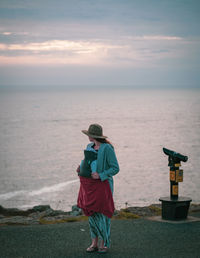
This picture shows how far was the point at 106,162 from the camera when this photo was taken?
6242 millimetres

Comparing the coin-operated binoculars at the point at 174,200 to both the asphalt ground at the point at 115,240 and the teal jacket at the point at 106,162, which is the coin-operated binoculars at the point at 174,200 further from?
the teal jacket at the point at 106,162

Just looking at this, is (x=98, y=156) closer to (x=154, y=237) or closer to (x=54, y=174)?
(x=154, y=237)

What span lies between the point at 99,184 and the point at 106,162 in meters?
0.33

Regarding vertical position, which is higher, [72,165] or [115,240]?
[115,240]

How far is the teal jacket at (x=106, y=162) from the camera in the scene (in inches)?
242

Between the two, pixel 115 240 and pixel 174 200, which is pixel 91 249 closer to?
pixel 115 240

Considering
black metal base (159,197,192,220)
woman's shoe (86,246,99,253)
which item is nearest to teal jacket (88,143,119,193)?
woman's shoe (86,246,99,253)

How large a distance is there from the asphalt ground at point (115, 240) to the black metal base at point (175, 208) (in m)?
0.31

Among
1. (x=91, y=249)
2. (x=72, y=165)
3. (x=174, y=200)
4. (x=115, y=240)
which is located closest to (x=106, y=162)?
(x=91, y=249)

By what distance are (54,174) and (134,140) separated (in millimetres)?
35953

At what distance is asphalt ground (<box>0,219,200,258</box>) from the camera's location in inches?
253

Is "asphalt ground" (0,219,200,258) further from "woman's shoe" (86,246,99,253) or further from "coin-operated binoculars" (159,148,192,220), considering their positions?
"coin-operated binoculars" (159,148,192,220)

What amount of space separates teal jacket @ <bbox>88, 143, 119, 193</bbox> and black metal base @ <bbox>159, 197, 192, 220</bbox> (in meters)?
2.82

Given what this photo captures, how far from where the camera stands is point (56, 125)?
124688 millimetres
